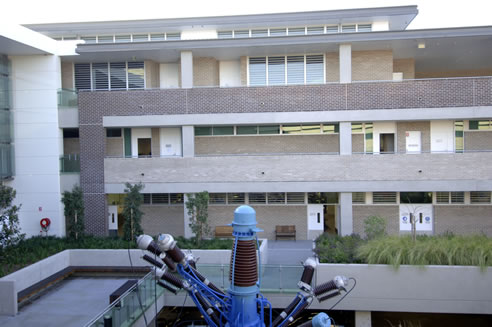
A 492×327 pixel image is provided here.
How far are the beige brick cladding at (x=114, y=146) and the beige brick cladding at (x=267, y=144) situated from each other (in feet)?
13.3

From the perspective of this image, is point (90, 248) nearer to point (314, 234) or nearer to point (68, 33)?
point (314, 234)

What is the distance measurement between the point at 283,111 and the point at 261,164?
9.12 ft

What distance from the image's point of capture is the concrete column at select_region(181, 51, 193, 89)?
20359 millimetres

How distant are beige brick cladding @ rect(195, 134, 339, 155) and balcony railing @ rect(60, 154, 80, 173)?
6097 mm

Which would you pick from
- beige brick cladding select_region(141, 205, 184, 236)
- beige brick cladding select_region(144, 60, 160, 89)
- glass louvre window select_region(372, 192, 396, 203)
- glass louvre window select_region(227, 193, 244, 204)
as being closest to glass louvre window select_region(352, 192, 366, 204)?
glass louvre window select_region(372, 192, 396, 203)

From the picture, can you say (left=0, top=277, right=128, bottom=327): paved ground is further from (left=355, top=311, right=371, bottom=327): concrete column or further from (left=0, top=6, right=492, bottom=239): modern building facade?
(left=355, top=311, right=371, bottom=327): concrete column

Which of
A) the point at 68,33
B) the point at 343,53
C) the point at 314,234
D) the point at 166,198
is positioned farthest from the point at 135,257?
the point at 68,33

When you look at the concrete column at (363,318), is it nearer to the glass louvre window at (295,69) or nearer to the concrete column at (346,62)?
the concrete column at (346,62)

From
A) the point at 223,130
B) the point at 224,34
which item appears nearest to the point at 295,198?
the point at 223,130

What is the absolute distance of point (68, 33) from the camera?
2402cm

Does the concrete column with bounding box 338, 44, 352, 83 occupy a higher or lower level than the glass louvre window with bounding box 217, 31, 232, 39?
lower

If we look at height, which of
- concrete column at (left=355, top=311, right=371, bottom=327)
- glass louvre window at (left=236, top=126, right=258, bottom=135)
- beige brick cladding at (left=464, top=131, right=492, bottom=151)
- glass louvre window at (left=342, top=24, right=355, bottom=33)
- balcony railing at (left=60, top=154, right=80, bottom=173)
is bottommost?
concrete column at (left=355, top=311, right=371, bottom=327)

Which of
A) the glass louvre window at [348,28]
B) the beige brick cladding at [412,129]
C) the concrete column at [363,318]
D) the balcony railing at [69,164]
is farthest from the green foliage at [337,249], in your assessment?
the balcony railing at [69,164]

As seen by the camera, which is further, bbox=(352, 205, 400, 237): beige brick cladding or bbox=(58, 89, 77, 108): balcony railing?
bbox=(352, 205, 400, 237): beige brick cladding
